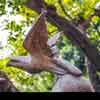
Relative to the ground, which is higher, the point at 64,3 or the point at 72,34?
the point at 64,3

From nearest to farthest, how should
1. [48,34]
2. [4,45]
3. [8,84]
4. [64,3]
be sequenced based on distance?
[8,84], [48,34], [4,45], [64,3]

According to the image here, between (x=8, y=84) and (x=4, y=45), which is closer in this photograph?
(x=8, y=84)

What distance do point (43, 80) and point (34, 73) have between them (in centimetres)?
10

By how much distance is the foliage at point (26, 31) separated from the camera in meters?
2.33

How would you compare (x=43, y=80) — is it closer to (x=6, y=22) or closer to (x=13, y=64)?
(x=13, y=64)

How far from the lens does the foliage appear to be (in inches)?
91.6

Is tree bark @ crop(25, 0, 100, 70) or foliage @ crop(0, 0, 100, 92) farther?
tree bark @ crop(25, 0, 100, 70)

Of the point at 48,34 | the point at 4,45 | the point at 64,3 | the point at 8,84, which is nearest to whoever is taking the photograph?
the point at 8,84

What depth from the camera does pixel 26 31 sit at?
96.8 inches

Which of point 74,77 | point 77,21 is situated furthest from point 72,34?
point 74,77

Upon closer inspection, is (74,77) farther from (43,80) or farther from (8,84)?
(8,84)

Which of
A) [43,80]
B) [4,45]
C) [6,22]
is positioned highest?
[6,22]

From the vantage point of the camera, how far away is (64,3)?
2.67 meters

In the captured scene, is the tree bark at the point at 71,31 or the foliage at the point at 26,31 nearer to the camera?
the foliage at the point at 26,31
